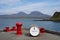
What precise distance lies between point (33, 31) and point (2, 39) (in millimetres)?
2055

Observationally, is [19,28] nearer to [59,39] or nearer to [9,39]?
[9,39]

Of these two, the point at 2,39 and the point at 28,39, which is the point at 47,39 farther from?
the point at 2,39

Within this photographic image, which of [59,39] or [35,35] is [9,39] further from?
[59,39]

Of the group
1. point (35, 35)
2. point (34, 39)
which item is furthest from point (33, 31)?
point (34, 39)

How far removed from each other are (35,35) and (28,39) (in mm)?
1338

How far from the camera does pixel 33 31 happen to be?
12641 millimetres

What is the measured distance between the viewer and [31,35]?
41.9 feet

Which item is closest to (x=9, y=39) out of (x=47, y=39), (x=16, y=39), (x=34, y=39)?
(x=16, y=39)

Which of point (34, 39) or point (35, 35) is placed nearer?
point (34, 39)

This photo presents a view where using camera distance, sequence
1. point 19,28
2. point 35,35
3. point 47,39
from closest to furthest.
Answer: point 47,39
point 35,35
point 19,28

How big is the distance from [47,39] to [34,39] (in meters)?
0.71

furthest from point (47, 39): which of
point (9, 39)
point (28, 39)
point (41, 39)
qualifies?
point (9, 39)

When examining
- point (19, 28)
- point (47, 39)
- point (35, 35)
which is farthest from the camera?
point (19, 28)

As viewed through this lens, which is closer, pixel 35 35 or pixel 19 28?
pixel 35 35
